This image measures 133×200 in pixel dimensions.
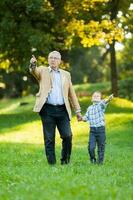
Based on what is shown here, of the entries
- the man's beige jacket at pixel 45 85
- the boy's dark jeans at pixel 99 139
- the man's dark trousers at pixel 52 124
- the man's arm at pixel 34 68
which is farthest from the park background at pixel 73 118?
the man's arm at pixel 34 68

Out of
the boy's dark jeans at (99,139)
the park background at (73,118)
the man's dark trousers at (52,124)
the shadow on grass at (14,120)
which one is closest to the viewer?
the park background at (73,118)

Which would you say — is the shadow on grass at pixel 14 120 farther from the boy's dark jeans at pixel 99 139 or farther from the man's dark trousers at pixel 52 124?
the man's dark trousers at pixel 52 124

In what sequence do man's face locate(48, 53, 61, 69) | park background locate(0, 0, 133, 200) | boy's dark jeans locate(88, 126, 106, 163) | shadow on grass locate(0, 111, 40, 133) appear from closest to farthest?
park background locate(0, 0, 133, 200)
man's face locate(48, 53, 61, 69)
boy's dark jeans locate(88, 126, 106, 163)
shadow on grass locate(0, 111, 40, 133)

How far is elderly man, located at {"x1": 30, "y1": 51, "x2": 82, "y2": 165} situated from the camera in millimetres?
13719

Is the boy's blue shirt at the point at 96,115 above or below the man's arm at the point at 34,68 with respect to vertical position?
below

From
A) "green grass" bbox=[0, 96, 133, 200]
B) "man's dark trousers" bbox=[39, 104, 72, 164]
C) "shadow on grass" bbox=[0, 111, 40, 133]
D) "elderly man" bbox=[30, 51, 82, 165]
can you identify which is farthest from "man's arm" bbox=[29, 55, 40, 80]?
"shadow on grass" bbox=[0, 111, 40, 133]

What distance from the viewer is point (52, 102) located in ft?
45.0

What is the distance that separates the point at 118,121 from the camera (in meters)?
32.5

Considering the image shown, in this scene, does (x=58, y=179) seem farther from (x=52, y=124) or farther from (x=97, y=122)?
(x=97, y=122)

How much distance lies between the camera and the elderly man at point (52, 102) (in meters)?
13.7

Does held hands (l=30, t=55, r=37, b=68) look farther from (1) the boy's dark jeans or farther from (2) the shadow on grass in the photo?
(2) the shadow on grass

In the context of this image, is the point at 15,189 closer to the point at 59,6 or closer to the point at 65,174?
the point at 65,174

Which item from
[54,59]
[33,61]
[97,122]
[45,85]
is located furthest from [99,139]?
[33,61]

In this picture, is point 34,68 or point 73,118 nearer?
point 34,68
